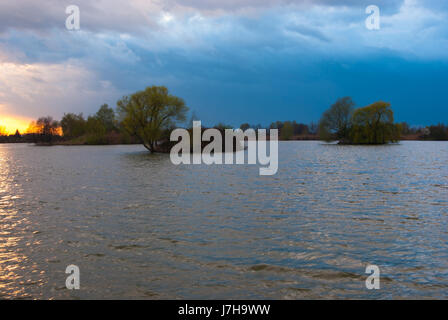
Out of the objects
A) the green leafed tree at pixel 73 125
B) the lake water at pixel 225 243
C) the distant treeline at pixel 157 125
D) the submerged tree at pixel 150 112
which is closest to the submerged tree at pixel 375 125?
the distant treeline at pixel 157 125

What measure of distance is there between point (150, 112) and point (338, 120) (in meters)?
82.3

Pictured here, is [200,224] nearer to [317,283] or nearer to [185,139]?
[317,283]

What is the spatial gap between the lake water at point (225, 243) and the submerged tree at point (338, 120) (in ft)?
361

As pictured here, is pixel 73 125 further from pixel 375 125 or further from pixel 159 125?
pixel 375 125

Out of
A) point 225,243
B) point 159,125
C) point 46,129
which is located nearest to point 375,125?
point 159,125

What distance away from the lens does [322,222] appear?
13.6 metres

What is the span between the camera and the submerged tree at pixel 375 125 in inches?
4439

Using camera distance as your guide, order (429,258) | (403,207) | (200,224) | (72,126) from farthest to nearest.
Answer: (72,126) → (403,207) → (200,224) → (429,258)

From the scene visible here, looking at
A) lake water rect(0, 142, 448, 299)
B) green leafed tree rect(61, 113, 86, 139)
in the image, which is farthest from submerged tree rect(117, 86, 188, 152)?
green leafed tree rect(61, 113, 86, 139)

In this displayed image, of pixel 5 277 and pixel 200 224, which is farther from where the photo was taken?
pixel 200 224

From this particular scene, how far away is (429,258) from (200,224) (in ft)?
25.9

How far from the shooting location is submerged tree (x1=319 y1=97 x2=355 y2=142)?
12521 cm

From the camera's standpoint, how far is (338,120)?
415 feet
